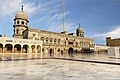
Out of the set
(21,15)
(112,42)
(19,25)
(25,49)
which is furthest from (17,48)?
(112,42)

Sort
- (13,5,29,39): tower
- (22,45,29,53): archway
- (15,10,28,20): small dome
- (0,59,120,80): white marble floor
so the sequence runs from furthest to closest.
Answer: (15,10,28,20): small dome, (13,5,29,39): tower, (22,45,29,53): archway, (0,59,120,80): white marble floor

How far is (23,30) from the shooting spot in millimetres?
50188

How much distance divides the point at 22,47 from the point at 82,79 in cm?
3927

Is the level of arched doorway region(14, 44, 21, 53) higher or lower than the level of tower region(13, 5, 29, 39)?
lower

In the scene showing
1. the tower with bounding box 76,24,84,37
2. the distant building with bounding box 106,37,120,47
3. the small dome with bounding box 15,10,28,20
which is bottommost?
the distant building with bounding box 106,37,120,47

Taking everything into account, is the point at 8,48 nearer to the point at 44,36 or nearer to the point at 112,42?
the point at 44,36

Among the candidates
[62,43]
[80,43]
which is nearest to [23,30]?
[62,43]

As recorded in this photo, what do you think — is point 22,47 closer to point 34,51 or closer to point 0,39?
point 34,51

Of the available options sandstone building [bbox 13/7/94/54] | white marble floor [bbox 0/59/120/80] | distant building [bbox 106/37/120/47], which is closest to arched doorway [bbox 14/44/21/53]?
sandstone building [bbox 13/7/94/54]

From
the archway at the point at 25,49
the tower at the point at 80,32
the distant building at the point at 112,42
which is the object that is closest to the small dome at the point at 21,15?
the archway at the point at 25,49

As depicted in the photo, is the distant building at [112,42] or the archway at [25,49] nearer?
the archway at [25,49]

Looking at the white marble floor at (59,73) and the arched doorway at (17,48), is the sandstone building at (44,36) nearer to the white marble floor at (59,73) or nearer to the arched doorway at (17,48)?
the arched doorway at (17,48)

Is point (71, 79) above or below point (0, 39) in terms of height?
below

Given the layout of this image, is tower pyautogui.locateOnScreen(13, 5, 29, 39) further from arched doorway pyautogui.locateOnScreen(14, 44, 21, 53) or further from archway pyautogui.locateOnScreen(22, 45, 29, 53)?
arched doorway pyautogui.locateOnScreen(14, 44, 21, 53)
